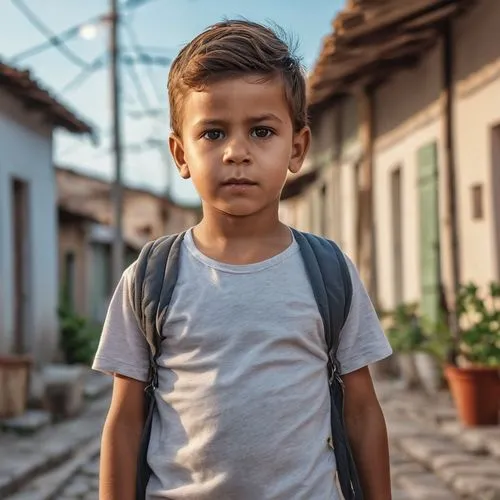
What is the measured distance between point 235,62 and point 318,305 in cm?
49

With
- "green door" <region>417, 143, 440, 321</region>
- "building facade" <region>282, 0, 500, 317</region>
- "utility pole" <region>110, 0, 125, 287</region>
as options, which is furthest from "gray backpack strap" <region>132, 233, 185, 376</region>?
"utility pole" <region>110, 0, 125, 287</region>

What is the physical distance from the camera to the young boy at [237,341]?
1.96 meters

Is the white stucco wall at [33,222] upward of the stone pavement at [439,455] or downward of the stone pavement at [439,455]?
upward

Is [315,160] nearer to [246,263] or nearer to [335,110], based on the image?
[335,110]

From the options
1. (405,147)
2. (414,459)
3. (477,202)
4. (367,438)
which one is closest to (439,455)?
(414,459)

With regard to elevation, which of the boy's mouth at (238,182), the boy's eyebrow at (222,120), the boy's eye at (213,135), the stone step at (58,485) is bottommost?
the stone step at (58,485)

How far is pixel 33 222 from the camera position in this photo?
13078mm

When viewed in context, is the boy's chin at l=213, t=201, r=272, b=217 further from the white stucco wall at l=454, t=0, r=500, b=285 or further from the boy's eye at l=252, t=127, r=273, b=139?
the white stucco wall at l=454, t=0, r=500, b=285

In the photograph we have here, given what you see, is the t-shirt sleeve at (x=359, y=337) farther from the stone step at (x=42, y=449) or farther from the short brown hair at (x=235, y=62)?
the stone step at (x=42, y=449)

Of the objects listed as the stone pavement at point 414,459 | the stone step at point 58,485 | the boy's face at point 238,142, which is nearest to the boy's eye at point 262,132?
the boy's face at point 238,142

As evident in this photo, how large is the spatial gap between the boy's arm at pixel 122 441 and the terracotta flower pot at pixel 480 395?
5.83 metres

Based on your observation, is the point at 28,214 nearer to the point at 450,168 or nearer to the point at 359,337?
the point at 450,168

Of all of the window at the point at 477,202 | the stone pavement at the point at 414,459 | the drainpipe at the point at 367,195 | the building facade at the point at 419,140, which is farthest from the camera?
the drainpipe at the point at 367,195

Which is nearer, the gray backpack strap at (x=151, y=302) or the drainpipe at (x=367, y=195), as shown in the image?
the gray backpack strap at (x=151, y=302)
